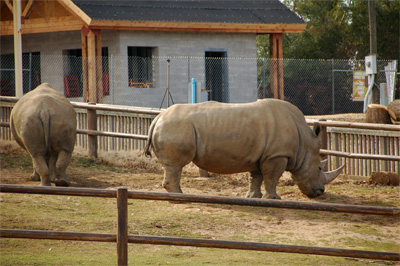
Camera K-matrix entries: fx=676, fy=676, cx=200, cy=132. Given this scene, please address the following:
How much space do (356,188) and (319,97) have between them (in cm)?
1613

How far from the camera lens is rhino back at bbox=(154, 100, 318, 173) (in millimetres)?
9812

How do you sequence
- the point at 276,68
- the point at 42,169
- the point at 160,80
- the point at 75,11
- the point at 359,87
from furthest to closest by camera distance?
the point at 359,87
the point at 276,68
the point at 160,80
the point at 75,11
the point at 42,169

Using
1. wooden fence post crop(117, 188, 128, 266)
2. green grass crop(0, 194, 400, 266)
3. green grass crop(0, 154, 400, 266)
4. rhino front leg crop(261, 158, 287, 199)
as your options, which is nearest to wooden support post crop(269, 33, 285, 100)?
green grass crop(0, 154, 400, 266)

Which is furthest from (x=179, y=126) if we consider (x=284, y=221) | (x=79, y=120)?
(x=79, y=120)

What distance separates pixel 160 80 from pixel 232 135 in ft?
39.6

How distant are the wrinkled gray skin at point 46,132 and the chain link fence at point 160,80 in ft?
25.7

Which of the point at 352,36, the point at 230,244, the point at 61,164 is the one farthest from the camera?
the point at 352,36

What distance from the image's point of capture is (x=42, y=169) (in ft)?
34.9

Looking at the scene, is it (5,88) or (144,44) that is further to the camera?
(5,88)

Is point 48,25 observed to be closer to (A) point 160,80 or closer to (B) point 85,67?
(B) point 85,67

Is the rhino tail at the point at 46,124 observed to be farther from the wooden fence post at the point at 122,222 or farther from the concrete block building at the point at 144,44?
the concrete block building at the point at 144,44

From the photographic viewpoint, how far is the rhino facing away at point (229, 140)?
9.80 metres

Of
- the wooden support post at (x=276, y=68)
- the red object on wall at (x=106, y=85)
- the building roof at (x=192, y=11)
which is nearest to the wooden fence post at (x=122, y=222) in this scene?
the building roof at (x=192, y=11)

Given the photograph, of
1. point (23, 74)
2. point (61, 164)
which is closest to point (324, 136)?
point (61, 164)
